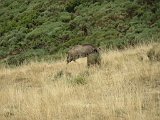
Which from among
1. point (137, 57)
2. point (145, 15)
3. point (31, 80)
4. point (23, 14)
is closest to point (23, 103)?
point (31, 80)

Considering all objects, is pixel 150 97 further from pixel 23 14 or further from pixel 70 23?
pixel 23 14

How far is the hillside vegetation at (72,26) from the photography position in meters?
24.2

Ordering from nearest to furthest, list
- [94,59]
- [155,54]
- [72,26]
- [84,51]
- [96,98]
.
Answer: [96,98] → [155,54] → [94,59] → [84,51] → [72,26]

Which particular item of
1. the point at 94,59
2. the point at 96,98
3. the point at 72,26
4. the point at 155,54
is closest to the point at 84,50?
the point at 94,59

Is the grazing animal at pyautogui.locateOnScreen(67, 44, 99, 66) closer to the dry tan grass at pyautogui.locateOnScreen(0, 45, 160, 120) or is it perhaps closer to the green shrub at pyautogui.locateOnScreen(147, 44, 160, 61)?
the dry tan grass at pyautogui.locateOnScreen(0, 45, 160, 120)

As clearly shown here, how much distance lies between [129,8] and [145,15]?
6.97 feet

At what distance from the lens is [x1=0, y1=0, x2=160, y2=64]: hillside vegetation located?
24.2 metres

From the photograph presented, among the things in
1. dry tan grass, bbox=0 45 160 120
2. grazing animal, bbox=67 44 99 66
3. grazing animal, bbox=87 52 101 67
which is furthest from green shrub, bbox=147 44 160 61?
grazing animal, bbox=67 44 99 66

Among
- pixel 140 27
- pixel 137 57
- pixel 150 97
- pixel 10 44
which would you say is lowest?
pixel 10 44

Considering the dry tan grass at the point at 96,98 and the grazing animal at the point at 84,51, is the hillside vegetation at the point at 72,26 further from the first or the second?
the dry tan grass at the point at 96,98

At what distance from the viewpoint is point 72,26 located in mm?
28344

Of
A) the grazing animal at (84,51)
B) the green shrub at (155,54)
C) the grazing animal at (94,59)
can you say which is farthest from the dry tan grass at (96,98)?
the grazing animal at (84,51)

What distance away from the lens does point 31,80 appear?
471 inches

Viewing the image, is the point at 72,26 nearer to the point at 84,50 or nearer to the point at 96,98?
the point at 84,50
